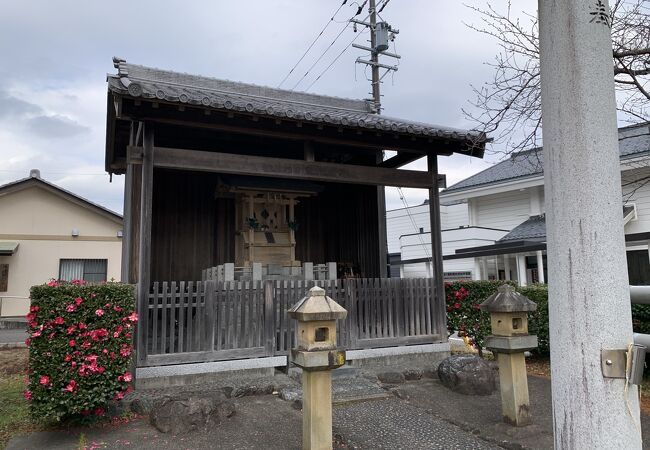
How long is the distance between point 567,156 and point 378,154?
723 cm

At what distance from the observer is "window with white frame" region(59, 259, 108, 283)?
1941 cm

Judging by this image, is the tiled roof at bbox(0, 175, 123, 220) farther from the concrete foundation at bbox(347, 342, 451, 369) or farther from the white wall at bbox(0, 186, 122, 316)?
the concrete foundation at bbox(347, 342, 451, 369)

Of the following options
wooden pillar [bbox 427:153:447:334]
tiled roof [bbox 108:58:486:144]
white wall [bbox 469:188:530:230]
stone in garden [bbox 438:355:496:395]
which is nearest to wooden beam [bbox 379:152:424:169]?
wooden pillar [bbox 427:153:447:334]

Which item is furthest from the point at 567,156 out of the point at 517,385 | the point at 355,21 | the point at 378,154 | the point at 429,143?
the point at 355,21

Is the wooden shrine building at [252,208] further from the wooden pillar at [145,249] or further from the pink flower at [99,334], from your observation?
the pink flower at [99,334]

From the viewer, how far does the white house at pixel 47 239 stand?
18312mm

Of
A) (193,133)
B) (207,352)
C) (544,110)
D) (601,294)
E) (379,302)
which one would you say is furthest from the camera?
(193,133)

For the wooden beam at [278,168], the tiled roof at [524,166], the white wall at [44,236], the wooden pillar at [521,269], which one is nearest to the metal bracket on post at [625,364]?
the wooden beam at [278,168]

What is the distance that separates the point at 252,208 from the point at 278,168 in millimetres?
2223

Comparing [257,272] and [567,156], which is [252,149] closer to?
[257,272]

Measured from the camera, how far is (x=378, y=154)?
9688 mm

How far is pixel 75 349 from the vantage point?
4609mm

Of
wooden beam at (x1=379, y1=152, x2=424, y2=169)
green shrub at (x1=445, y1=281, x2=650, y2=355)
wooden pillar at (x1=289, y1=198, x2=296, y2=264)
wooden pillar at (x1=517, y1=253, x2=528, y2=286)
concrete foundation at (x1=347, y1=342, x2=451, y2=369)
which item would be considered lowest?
concrete foundation at (x1=347, y1=342, x2=451, y2=369)

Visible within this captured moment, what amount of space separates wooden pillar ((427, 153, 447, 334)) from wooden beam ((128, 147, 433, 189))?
0.18 m
